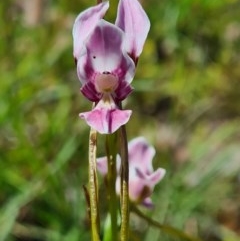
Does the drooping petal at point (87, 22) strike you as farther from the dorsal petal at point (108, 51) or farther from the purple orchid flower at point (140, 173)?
the purple orchid flower at point (140, 173)

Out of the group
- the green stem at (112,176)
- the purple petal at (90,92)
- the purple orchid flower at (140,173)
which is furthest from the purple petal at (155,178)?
the purple petal at (90,92)

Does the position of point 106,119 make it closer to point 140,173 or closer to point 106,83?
point 106,83

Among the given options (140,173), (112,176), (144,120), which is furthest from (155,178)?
(144,120)

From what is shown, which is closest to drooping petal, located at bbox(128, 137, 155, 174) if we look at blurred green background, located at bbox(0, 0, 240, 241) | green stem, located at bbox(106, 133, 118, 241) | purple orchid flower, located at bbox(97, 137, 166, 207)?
purple orchid flower, located at bbox(97, 137, 166, 207)

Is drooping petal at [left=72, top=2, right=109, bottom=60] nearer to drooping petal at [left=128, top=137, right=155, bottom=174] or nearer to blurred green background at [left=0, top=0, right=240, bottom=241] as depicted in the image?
drooping petal at [left=128, top=137, right=155, bottom=174]

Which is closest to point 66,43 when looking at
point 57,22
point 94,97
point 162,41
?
point 57,22

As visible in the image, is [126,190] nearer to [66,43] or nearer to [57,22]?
[66,43]
